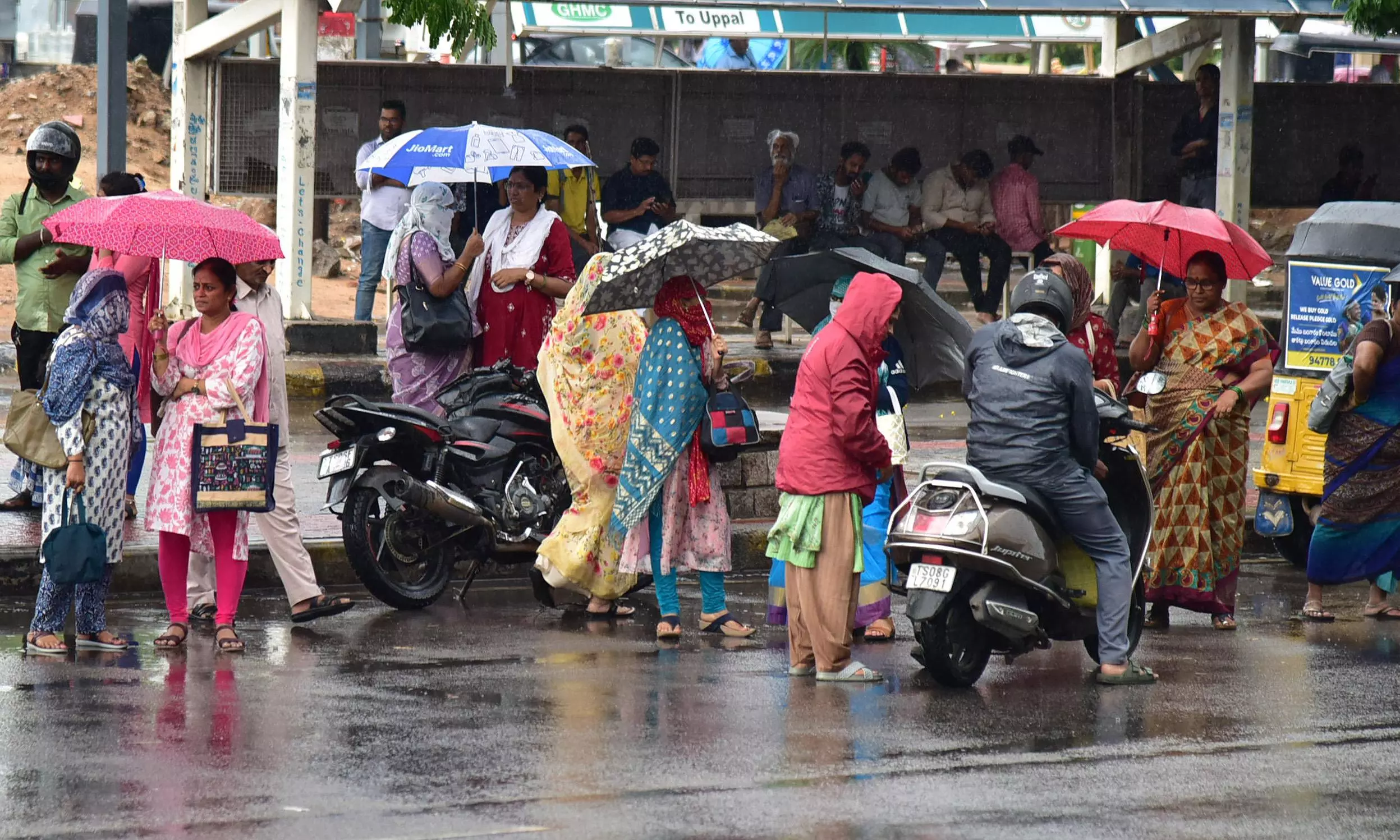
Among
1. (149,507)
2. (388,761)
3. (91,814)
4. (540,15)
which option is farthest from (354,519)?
(540,15)

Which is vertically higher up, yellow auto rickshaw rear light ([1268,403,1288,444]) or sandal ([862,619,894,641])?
yellow auto rickshaw rear light ([1268,403,1288,444])

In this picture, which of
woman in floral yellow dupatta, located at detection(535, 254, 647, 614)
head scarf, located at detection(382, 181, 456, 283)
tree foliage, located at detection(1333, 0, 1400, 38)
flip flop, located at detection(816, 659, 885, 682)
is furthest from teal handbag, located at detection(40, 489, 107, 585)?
tree foliage, located at detection(1333, 0, 1400, 38)

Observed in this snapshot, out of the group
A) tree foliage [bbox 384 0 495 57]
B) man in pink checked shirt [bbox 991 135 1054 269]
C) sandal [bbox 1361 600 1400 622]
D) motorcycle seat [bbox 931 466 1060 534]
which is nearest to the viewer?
motorcycle seat [bbox 931 466 1060 534]

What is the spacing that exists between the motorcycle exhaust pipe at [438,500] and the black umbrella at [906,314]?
170 cm

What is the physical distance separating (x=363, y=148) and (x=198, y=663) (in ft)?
30.8

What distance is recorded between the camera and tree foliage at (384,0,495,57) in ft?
50.8

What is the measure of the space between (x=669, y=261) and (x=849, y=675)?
192 cm

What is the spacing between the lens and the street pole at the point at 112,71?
15258 mm

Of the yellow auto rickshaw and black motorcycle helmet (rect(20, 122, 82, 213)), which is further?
the yellow auto rickshaw

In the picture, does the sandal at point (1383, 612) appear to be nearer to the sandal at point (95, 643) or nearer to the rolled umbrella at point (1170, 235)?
the rolled umbrella at point (1170, 235)

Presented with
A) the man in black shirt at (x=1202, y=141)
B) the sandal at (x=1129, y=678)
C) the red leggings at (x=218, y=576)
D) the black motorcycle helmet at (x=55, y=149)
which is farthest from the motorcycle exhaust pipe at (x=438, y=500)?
the man in black shirt at (x=1202, y=141)

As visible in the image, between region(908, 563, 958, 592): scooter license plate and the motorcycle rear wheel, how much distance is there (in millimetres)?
832

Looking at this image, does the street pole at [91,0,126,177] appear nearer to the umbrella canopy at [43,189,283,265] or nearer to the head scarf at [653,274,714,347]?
the umbrella canopy at [43,189,283,265]

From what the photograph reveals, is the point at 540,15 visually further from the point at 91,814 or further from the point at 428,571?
the point at 91,814
